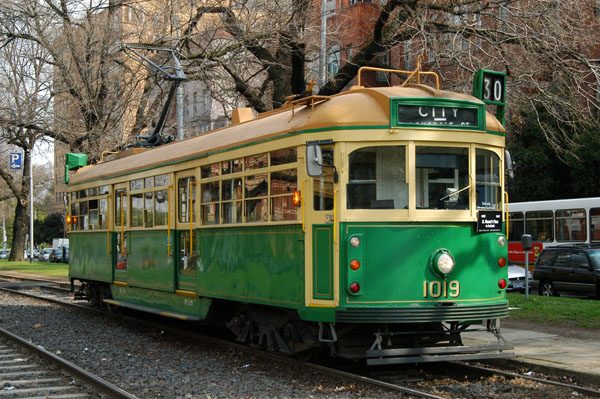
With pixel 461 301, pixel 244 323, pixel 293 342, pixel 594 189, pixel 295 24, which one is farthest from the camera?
pixel 594 189

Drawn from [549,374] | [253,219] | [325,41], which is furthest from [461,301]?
Answer: [325,41]

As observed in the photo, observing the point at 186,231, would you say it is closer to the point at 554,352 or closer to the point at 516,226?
the point at 554,352

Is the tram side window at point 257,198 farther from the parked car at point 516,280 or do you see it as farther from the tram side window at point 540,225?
the tram side window at point 540,225

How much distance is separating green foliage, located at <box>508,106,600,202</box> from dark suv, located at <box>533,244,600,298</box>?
35.1 feet

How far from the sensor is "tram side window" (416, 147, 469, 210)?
871 cm

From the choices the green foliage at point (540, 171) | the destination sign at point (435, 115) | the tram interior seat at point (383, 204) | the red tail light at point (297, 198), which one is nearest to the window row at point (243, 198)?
the red tail light at point (297, 198)

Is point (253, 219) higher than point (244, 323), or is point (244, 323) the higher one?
point (253, 219)

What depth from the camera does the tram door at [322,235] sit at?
339 inches

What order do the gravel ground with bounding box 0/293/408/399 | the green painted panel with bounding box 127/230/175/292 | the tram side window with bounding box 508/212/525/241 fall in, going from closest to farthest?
1. the gravel ground with bounding box 0/293/408/399
2. the green painted panel with bounding box 127/230/175/292
3. the tram side window with bounding box 508/212/525/241

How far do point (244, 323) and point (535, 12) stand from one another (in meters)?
8.77

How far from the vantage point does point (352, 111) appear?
28.8 feet

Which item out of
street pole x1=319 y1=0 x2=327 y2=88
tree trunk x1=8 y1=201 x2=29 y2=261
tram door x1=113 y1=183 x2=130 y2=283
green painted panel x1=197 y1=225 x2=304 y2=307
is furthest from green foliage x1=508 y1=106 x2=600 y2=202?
tree trunk x1=8 y1=201 x2=29 y2=261

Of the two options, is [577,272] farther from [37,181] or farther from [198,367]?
[37,181]

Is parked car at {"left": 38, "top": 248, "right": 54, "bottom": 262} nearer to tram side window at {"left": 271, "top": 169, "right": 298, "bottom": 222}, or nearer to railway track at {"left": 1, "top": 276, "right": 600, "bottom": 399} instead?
railway track at {"left": 1, "top": 276, "right": 600, "bottom": 399}
